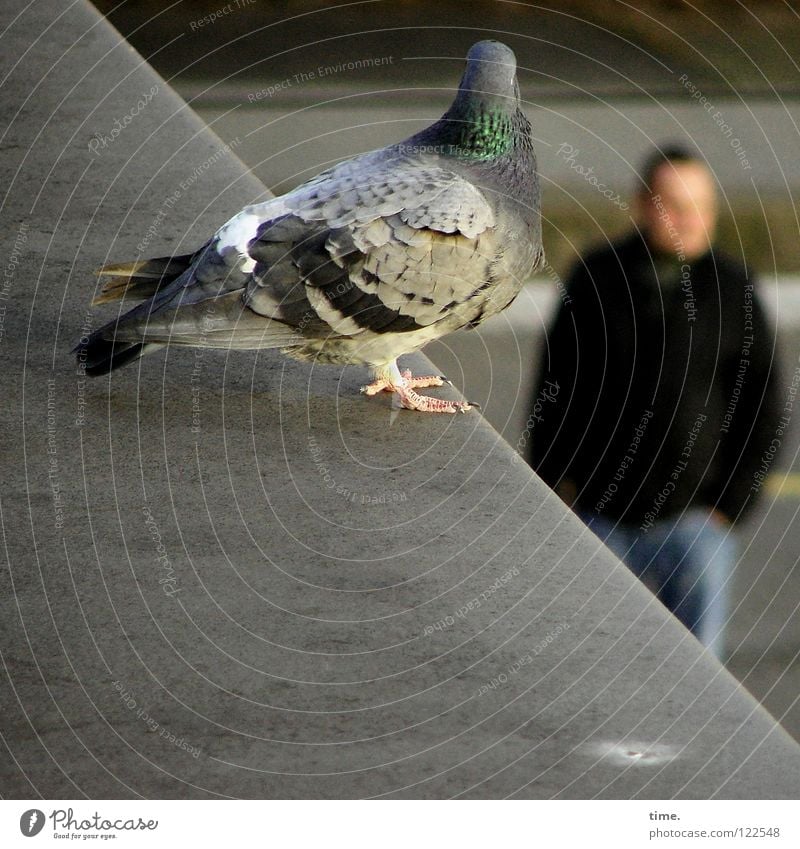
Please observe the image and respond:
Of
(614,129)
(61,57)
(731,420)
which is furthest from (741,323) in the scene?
(614,129)

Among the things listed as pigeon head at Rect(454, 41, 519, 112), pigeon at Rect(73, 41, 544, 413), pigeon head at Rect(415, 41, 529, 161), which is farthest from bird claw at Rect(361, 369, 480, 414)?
pigeon head at Rect(454, 41, 519, 112)

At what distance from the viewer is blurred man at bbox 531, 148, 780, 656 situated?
13.8ft

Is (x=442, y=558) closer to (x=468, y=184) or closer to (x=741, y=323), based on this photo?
(x=468, y=184)

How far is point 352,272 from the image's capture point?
299 centimetres

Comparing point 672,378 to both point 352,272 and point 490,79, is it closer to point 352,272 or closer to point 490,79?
point 490,79

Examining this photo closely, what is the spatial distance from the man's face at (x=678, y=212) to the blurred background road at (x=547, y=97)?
3.90 m

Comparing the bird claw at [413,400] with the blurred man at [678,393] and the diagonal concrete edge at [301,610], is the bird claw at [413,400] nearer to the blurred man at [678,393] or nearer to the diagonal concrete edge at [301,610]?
the diagonal concrete edge at [301,610]

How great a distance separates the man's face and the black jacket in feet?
0.28

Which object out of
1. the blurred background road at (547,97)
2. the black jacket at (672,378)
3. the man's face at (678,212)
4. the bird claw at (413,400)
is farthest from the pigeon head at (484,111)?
the blurred background road at (547,97)

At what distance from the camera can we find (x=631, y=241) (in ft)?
14.5

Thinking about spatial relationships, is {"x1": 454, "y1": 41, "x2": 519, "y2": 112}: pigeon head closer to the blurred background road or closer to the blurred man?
the blurred man

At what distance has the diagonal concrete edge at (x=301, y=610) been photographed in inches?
80.1

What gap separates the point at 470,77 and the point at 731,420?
1.84 m

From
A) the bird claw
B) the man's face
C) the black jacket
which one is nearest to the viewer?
Answer: the bird claw
